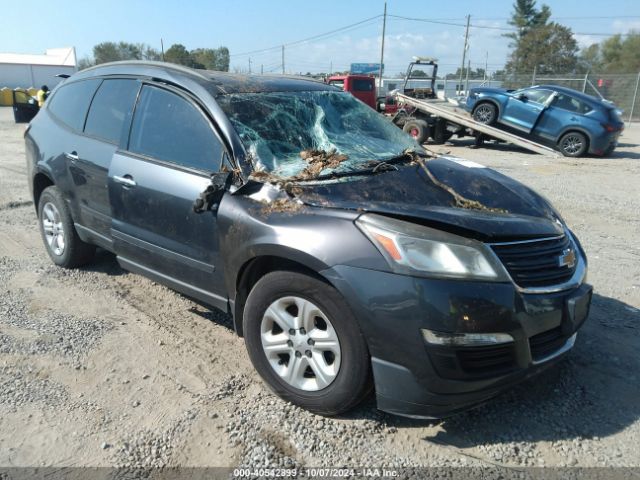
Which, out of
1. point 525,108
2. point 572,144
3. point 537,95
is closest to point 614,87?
point 537,95

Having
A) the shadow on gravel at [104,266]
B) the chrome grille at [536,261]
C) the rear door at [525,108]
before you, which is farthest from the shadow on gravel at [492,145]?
the chrome grille at [536,261]

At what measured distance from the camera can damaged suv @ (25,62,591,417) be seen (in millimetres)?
2367

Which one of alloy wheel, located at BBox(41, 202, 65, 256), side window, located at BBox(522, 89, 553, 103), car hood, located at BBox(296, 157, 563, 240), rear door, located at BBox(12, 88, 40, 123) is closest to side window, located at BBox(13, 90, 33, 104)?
rear door, located at BBox(12, 88, 40, 123)

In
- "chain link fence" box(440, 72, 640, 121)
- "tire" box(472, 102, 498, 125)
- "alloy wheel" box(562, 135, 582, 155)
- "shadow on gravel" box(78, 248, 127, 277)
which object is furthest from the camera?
"chain link fence" box(440, 72, 640, 121)

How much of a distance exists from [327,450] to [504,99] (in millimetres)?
13794

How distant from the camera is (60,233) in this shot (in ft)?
15.5

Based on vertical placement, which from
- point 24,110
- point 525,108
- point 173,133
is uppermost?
point 173,133

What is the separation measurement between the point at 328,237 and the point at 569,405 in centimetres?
170

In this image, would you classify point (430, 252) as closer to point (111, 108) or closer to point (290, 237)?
point (290, 237)

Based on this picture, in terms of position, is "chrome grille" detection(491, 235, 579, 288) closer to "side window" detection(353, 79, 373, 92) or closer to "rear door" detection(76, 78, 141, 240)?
"rear door" detection(76, 78, 141, 240)

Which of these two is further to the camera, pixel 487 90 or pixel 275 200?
pixel 487 90

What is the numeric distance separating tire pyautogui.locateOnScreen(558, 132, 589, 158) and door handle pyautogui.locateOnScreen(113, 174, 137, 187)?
1249 centimetres

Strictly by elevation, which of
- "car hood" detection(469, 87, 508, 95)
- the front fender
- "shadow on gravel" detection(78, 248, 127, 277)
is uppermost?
"car hood" detection(469, 87, 508, 95)

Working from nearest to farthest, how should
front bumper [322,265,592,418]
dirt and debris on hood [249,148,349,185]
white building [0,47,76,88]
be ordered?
front bumper [322,265,592,418], dirt and debris on hood [249,148,349,185], white building [0,47,76,88]
